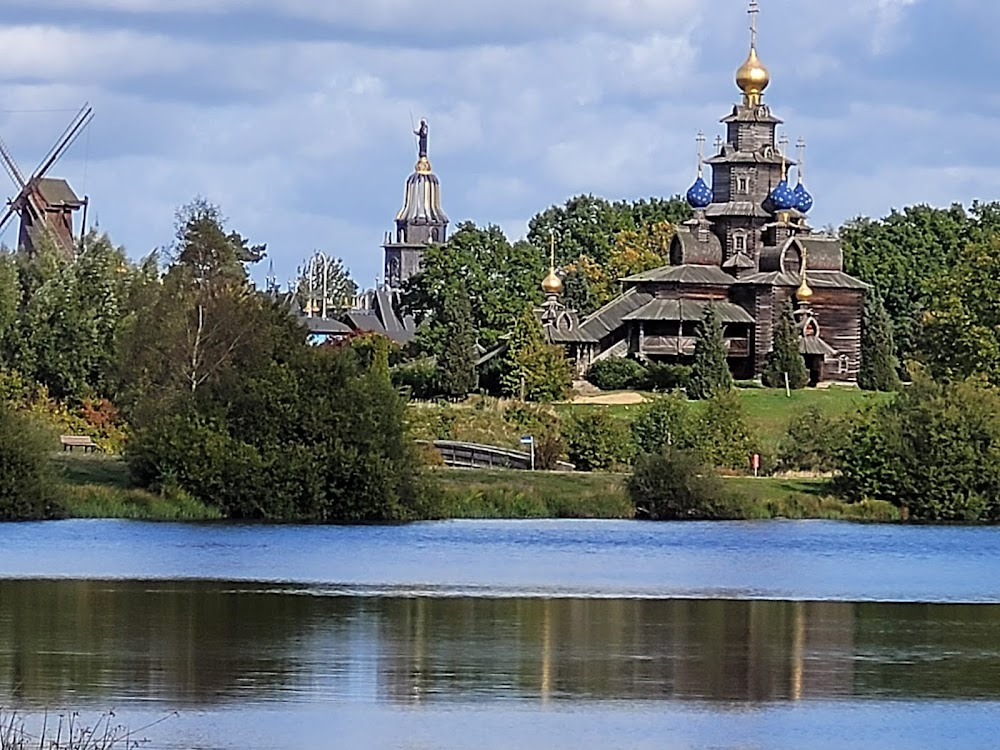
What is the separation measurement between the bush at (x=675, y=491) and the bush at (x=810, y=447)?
37.6ft

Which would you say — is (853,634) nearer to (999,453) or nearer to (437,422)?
(999,453)

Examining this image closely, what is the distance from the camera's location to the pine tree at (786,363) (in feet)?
331

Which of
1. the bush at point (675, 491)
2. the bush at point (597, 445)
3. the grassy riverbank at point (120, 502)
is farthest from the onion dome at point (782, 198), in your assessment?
the grassy riverbank at point (120, 502)

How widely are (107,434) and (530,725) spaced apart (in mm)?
53115

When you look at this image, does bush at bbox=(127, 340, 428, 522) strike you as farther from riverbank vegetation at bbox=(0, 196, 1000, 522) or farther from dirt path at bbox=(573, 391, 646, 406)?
dirt path at bbox=(573, 391, 646, 406)

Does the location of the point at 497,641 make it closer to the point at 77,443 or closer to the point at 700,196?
the point at 77,443

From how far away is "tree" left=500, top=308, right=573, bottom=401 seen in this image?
9738cm

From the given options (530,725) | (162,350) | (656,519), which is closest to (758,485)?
(656,519)

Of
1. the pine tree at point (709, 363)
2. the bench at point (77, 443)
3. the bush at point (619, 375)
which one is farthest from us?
the bush at point (619, 375)

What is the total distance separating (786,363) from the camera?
332 feet

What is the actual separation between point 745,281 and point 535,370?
15.4 meters

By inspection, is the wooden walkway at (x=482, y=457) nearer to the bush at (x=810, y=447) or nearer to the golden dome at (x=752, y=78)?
the bush at (x=810, y=447)

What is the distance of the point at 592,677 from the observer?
29.0 meters

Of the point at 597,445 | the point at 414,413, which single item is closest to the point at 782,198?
the point at 414,413
